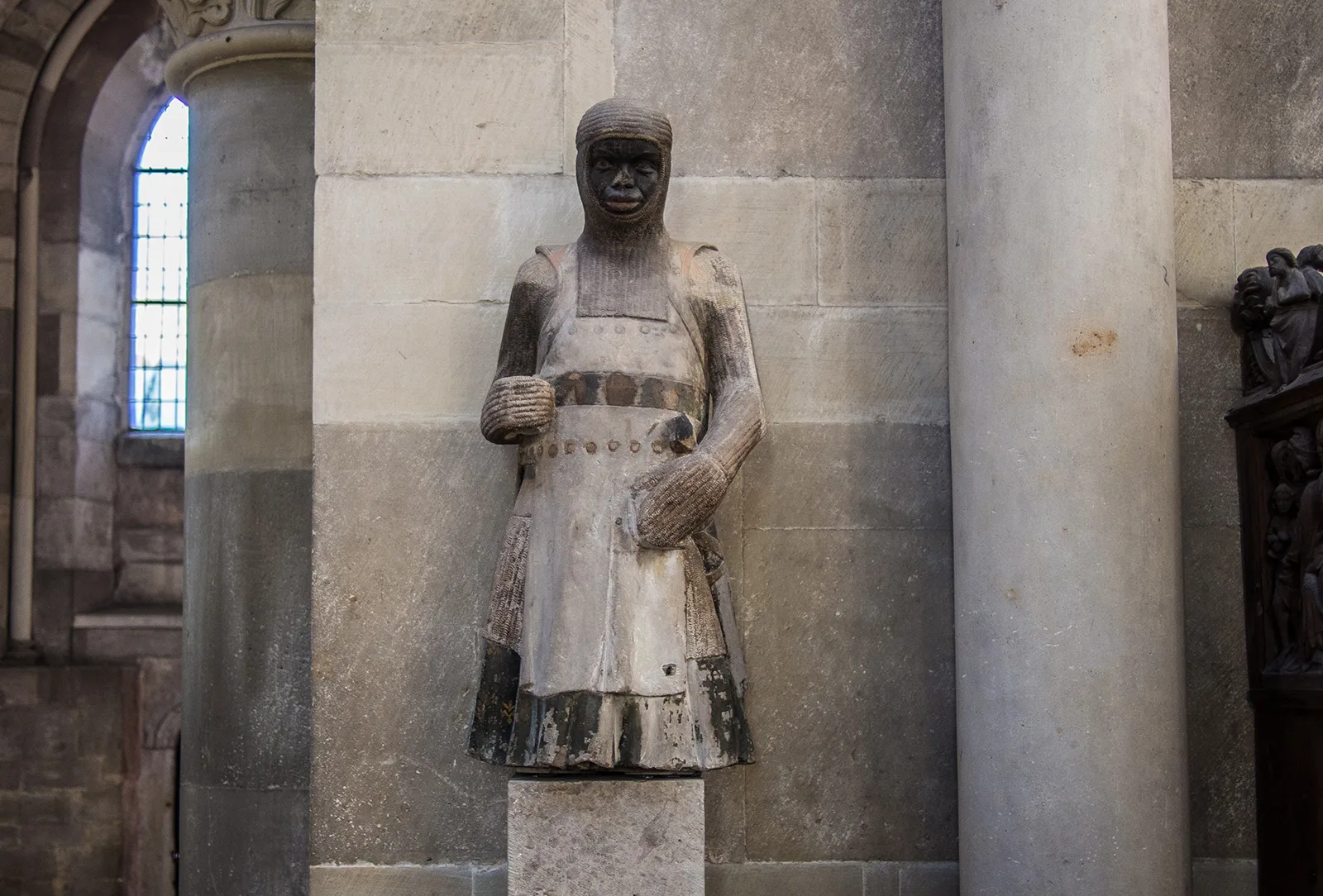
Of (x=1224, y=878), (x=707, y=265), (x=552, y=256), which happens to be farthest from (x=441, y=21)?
(x=1224, y=878)

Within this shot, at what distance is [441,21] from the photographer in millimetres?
5062

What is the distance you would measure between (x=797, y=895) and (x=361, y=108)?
104 inches

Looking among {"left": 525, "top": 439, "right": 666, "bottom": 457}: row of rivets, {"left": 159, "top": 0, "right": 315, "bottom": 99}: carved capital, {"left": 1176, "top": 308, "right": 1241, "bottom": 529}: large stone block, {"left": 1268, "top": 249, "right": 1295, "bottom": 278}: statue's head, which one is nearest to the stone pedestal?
{"left": 525, "top": 439, "right": 666, "bottom": 457}: row of rivets

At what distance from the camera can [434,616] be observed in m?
4.88

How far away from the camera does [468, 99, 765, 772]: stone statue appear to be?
407cm

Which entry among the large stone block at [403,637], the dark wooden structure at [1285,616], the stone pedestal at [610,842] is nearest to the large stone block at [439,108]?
the large stone block at [403,637]

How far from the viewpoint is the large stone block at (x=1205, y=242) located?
16.7ft

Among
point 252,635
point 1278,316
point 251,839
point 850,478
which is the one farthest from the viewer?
point 251,839

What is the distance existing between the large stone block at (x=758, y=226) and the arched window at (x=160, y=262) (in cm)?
675

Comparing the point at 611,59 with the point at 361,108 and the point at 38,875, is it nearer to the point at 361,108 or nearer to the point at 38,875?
the point at 361,108

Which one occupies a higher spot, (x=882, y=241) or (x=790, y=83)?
(x=790, y=83)

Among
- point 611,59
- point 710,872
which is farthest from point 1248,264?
point 710,872

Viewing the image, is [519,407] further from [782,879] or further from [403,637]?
[782,879]

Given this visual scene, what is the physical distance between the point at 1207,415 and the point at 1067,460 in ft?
2.45
